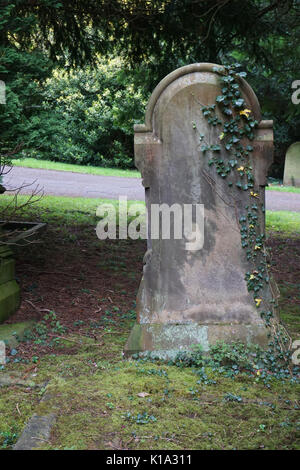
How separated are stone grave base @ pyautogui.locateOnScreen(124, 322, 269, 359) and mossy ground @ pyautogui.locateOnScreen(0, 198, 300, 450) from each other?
6.5 inches

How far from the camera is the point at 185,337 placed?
4324mm

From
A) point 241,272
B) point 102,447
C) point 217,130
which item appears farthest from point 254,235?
point 102,447

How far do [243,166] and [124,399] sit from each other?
2125 millimetres

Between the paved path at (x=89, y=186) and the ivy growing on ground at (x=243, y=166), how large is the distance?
9.64 metres

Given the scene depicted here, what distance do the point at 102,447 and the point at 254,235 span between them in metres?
2.21

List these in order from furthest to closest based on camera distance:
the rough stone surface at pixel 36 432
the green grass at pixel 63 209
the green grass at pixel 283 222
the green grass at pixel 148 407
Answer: the green grass at pixel 283 222 → the green grass at pixel 63 209 → the green grass at pixel 148 407 → the rough stone surface at pixel 36 432

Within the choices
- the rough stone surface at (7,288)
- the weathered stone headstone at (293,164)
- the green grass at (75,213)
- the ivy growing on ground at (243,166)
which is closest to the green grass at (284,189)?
the weathered stone headstone at (293,164)

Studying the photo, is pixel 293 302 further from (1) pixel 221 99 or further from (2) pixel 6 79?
(2) pixel 6 79

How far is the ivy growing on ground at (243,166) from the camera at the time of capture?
4254 millimetres

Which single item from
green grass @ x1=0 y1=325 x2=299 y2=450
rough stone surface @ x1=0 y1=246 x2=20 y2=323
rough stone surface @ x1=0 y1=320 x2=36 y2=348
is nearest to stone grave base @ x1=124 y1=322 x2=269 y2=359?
green grass @ x1=0 y1=325 x2=299 y2=450

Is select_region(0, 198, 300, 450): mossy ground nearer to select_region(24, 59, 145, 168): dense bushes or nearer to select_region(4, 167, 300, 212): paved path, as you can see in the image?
select_region(4, 167, 300, 212): paved path

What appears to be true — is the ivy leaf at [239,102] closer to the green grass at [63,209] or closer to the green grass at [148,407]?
the green grass at [148,407]

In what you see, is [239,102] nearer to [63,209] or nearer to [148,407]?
[148,407]

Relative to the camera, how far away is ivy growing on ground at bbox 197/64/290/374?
14.0 ft
